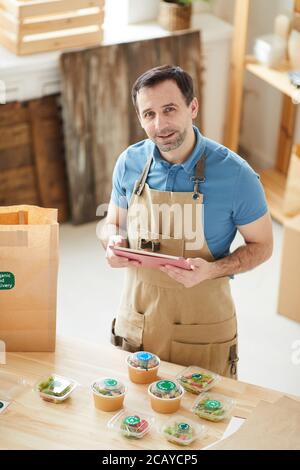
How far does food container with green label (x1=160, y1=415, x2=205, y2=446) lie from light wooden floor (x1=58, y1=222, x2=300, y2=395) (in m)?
1.67

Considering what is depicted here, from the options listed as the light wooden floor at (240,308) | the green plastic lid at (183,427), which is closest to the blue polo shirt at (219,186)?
the green plastic lid at (183,427)

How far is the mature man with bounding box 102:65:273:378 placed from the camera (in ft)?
8.92

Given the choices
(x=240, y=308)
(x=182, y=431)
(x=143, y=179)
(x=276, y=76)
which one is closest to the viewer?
(x=182, y=431)

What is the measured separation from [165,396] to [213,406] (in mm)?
142

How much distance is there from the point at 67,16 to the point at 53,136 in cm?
70

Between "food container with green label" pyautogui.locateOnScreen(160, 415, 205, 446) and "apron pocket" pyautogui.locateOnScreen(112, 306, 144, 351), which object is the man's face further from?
"food container with green label" pyautogui.locateOnScreen(160, 415, 205, 446)

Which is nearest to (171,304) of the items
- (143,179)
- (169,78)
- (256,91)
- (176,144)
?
(143,179)

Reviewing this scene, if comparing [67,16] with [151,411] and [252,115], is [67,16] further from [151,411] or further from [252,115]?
[151,411]

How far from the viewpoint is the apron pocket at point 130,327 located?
9.67ft

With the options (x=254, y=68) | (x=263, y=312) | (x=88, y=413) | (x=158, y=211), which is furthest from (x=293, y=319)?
(x=88, y=413)

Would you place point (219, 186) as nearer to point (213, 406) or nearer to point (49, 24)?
point (213, 406)

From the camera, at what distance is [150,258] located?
2717 millimetres

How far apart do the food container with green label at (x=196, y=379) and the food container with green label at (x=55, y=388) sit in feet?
1.09

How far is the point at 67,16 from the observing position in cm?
487
